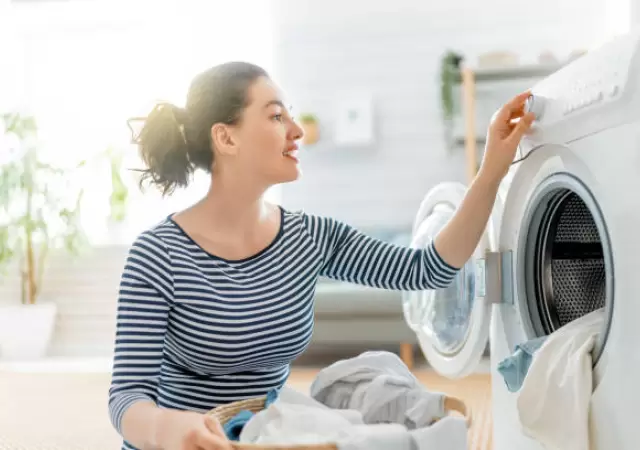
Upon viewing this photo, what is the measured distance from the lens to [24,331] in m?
4.11

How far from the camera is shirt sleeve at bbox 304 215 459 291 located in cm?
135

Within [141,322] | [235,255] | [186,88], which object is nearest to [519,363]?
[235,255]

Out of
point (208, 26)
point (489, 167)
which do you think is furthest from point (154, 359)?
point (208, 26)

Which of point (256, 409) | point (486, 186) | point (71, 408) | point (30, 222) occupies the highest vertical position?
point (486, 186)

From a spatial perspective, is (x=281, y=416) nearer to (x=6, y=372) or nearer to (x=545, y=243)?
(x=545, y=243)

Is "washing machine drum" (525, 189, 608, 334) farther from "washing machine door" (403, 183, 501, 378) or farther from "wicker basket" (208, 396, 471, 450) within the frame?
"wicker basket" (208, 396, 471, 450)

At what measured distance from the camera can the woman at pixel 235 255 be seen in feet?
3.87

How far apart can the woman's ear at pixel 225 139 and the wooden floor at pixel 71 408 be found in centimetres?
109

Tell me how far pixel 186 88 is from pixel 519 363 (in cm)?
283

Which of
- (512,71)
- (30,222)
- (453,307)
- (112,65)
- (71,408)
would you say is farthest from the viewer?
(112,65)

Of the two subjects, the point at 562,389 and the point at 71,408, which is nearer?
the point at 562,389

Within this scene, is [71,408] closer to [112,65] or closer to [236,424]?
[236,424]

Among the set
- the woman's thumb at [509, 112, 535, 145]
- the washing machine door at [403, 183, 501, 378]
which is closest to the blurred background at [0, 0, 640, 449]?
the washing machine door at [403, 183, 501, 378]

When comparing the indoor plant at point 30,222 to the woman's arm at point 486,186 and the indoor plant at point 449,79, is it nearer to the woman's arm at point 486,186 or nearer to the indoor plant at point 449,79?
the indoor plant at point 449,79
